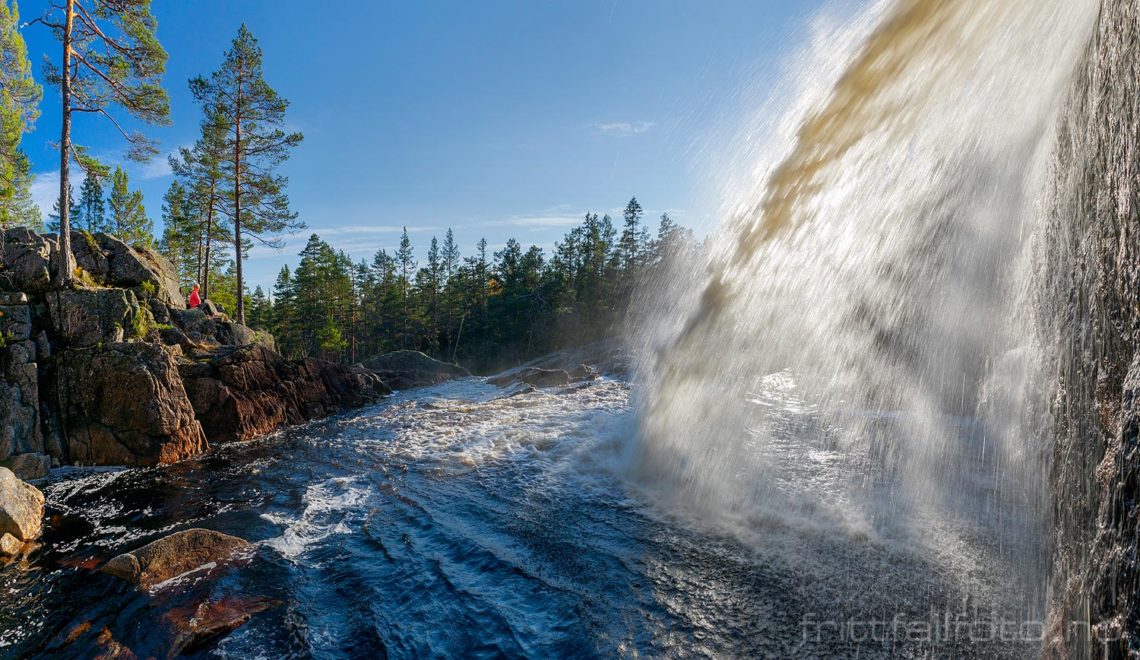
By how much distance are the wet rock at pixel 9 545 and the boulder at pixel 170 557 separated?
2.42 m

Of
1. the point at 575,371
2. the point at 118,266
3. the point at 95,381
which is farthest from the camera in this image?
the point at 575,371

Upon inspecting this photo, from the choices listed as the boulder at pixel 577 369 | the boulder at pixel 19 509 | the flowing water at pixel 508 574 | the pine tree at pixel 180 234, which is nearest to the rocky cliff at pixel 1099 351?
the flowing water at pixel 508 574

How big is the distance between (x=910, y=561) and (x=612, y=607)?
13.2 feet

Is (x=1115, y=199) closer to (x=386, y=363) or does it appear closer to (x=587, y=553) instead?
(x=587, y=553)

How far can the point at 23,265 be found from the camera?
44.0 ft

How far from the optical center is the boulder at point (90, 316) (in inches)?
516

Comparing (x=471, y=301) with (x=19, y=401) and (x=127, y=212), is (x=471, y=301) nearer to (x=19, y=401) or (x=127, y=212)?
(x=127, y=212)

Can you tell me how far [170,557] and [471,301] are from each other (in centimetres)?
5519

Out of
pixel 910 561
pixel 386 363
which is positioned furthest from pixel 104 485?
pixel 386 363

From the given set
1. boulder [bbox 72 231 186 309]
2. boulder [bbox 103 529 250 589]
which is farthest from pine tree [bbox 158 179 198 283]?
boulder [bbox 103 529 250 589]

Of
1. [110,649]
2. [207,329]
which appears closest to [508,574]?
[110,649]

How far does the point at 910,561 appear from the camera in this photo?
19.3 feet

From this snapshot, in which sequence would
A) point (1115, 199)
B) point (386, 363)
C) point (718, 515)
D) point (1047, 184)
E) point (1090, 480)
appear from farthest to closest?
1. point (386, 363)
2. point (718, 515)
3. point (1047, 184)
4. point (1090, 480)
5. point (1115, 199)

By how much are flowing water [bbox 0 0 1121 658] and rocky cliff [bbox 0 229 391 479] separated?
114 centimetres
